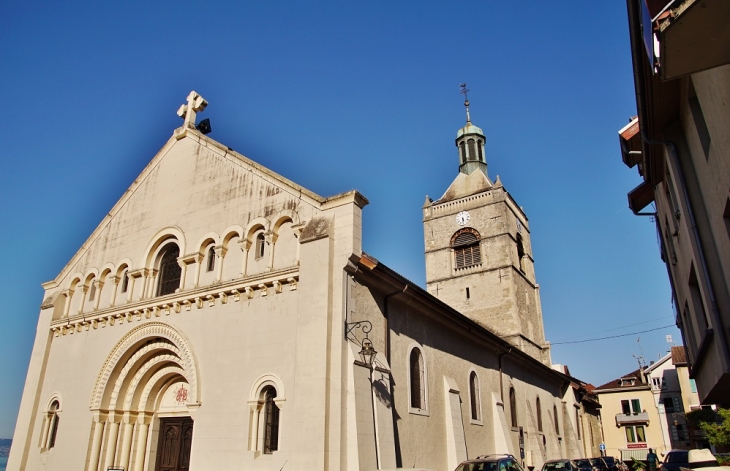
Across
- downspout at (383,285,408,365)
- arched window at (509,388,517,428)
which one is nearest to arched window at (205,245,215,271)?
downspout at (383,285,408,365)

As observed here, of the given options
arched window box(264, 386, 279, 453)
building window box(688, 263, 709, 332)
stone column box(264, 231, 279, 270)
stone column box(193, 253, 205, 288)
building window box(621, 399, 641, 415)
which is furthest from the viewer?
building window box(621, 399, 641, 415)

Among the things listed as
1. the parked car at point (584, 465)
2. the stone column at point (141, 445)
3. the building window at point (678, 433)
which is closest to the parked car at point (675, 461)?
the parked car at point (584, 465)

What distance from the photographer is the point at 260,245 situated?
14.9m

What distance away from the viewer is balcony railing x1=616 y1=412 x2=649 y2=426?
48156 mm

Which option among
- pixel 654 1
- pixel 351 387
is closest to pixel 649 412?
pixel 351 387

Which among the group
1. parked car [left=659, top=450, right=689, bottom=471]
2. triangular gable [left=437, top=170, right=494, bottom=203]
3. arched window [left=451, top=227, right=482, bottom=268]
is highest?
triangular gable [left=437, top=170, right=494, bottom=203]

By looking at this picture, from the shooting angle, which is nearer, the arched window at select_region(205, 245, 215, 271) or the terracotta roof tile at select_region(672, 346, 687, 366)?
the arched window at select_region(205, 245, 215, 271)

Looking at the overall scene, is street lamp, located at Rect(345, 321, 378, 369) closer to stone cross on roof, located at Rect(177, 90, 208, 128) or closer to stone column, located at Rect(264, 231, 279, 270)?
stone column, located at Rect(264, 231, 279, 270)

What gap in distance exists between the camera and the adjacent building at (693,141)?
4.80 meters

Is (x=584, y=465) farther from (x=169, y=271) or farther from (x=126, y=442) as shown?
(x=169, y=271)

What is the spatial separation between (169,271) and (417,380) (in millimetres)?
8617

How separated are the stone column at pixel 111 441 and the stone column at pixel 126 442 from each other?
22 cm

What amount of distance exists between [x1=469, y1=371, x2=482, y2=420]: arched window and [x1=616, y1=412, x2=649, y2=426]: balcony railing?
36569 mm

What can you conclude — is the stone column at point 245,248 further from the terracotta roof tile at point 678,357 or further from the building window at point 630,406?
the building window at point 630,406
